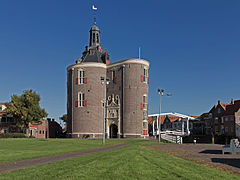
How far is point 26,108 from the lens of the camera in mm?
56656

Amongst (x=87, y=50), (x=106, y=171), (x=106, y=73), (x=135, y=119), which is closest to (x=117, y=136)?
(x=135, y=119)

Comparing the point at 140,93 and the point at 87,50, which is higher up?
the point at 87,50

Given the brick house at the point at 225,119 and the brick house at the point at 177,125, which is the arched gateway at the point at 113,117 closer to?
the brick house at the point at 225,119

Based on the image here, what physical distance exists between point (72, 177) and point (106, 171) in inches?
57.7

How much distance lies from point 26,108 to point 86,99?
12562 millimetres

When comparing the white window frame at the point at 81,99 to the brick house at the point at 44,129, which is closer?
the white window frame at the point at 81,99

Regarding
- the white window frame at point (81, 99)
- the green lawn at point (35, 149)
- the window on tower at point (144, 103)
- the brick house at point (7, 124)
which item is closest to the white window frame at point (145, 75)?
the window on tower at point (144, 103)

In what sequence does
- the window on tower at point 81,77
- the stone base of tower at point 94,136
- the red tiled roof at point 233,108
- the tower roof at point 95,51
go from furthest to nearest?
the red tiled roof at point 233,108
the tower roof at point 95,51
the window on tower at point 81,77
the stone base of tower at point 94,136

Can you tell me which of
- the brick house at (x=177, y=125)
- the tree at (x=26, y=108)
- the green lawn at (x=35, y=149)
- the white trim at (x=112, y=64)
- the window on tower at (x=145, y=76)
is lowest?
the brick house at (x=177, y=125)

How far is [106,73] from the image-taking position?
60.9 m

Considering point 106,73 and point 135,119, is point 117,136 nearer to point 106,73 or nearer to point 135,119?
point 135,119

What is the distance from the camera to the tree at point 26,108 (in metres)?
55.7

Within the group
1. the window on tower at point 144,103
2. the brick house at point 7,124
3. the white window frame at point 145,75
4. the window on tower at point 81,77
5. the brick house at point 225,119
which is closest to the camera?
the window on tower at point 144,103

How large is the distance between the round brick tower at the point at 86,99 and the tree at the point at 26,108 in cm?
671
